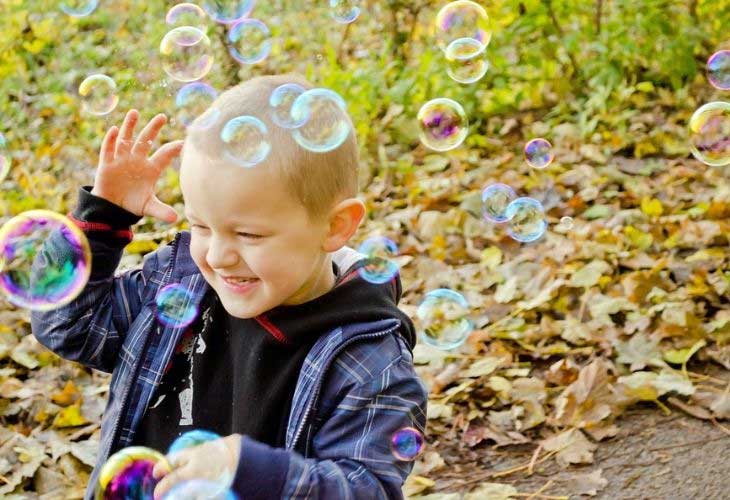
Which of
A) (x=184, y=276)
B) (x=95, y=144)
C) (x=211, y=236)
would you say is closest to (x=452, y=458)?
(x=184, y=276)

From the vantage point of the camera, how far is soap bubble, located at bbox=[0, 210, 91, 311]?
6.42 ft

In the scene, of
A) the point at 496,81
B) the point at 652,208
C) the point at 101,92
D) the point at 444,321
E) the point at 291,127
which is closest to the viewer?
the point at 291,127

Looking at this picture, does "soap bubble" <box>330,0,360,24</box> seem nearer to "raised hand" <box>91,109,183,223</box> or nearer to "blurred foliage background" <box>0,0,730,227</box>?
"blurred foliage background" <box>0,0,730,227</box>

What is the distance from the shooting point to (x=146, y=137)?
2.02 metres

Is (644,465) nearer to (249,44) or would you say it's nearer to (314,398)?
(314,398)

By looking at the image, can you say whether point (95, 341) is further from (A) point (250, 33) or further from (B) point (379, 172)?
(B) point (379, 172)

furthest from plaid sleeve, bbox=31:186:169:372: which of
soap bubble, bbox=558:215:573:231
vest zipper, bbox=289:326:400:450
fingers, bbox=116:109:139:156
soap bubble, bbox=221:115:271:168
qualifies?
soap bubble, bbox=558:215:573:231

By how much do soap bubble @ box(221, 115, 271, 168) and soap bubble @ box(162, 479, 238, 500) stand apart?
569mm

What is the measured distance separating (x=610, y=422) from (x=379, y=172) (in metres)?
2.59

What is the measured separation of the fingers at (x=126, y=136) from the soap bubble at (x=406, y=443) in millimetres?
880

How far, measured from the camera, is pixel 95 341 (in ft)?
6.52

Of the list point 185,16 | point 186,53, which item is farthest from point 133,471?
point 185,16

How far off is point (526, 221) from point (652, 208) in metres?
1.13

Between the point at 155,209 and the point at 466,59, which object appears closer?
the point at 155,209
